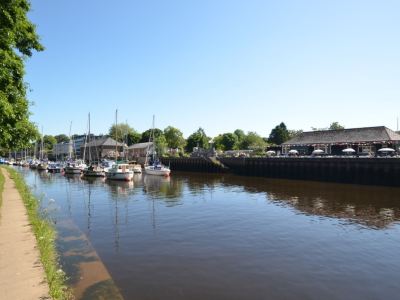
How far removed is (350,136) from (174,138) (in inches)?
3289

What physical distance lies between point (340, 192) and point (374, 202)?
8.16 metres

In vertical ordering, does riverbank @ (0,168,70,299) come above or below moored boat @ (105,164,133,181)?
below

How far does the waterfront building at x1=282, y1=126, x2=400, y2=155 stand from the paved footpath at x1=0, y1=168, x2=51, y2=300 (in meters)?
60.3

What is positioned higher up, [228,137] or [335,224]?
[228,137]

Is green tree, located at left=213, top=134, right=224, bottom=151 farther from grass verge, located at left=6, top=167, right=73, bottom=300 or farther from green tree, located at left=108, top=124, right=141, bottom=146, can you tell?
grass verge, located at left=6, top=167, right=73, bottom=300

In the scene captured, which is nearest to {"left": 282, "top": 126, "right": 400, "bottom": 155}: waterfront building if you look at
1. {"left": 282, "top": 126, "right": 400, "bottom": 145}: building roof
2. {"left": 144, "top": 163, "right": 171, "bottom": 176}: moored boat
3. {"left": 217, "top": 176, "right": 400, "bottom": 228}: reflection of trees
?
{"left": 282, "top": 126, "right": 400, "bottom": 145}: building roof

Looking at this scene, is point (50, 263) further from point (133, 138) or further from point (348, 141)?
point (133, 138)

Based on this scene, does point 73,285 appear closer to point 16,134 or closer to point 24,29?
point 16,134

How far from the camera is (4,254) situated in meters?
13.5

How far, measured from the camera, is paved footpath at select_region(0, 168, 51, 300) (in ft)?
33.5

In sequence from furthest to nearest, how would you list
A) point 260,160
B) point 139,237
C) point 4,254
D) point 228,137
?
point 228,137
point 260,160
point 139,237
point 4,254

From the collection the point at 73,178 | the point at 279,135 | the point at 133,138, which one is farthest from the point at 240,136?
the point at 73,178

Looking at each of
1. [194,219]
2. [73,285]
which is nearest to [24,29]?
[73,285]

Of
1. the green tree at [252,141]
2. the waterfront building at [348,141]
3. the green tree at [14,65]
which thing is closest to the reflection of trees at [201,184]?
the waterfront building at [348,141]
